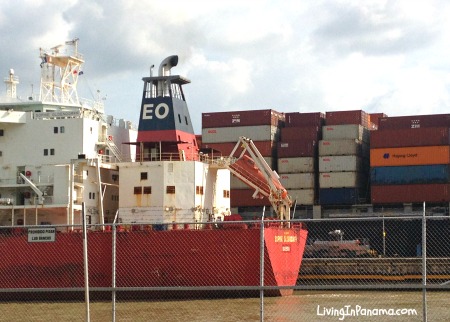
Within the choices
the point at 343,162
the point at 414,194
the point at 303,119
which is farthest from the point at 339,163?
the point at 414,194

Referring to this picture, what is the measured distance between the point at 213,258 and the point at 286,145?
30.9m

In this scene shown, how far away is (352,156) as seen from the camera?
57.5 m

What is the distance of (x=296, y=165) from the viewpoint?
190 feet

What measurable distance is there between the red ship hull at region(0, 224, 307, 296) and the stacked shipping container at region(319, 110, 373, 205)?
2854cm

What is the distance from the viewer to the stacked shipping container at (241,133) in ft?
189

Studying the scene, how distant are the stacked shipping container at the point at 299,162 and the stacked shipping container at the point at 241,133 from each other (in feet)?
3.07

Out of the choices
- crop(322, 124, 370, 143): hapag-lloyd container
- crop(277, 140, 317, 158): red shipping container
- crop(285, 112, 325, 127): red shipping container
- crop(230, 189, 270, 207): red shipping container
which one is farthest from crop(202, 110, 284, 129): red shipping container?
crop(230, 189, 270, 207): red shipping container

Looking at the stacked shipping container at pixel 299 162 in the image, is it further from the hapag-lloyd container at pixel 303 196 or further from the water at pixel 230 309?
the water at pixel 230 309

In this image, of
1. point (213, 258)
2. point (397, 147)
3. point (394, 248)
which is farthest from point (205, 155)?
point (397, 147)

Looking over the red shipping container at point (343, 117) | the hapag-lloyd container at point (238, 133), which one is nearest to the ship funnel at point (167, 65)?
the hapag-lloyd container at point (238, 133)

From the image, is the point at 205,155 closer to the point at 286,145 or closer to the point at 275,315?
the point at 275,315

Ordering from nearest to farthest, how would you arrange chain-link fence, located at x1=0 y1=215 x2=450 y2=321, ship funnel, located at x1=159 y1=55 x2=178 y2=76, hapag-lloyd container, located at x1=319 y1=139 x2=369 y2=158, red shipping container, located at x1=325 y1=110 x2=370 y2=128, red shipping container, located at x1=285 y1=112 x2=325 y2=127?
chain-link fence, located at x1=0 y1=215 x2=450 y2=321 < ship funnel, located at x1=159 y1=55 x2=178 y2=76 < hapag-lloyd container, located at x1=319 y1=139 x2=369 y2=158 < red shipping container, located at x1=325 y1=110 x2=370 y2=128 < red shipping container, located at x1=285 y1=112 x2=325 y2=127

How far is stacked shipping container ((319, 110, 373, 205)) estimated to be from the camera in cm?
5706

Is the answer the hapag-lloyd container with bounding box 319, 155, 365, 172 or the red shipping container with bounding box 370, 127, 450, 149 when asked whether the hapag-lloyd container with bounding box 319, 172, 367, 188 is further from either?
the red shipping container with bounding box 370, 127, 450, 149
